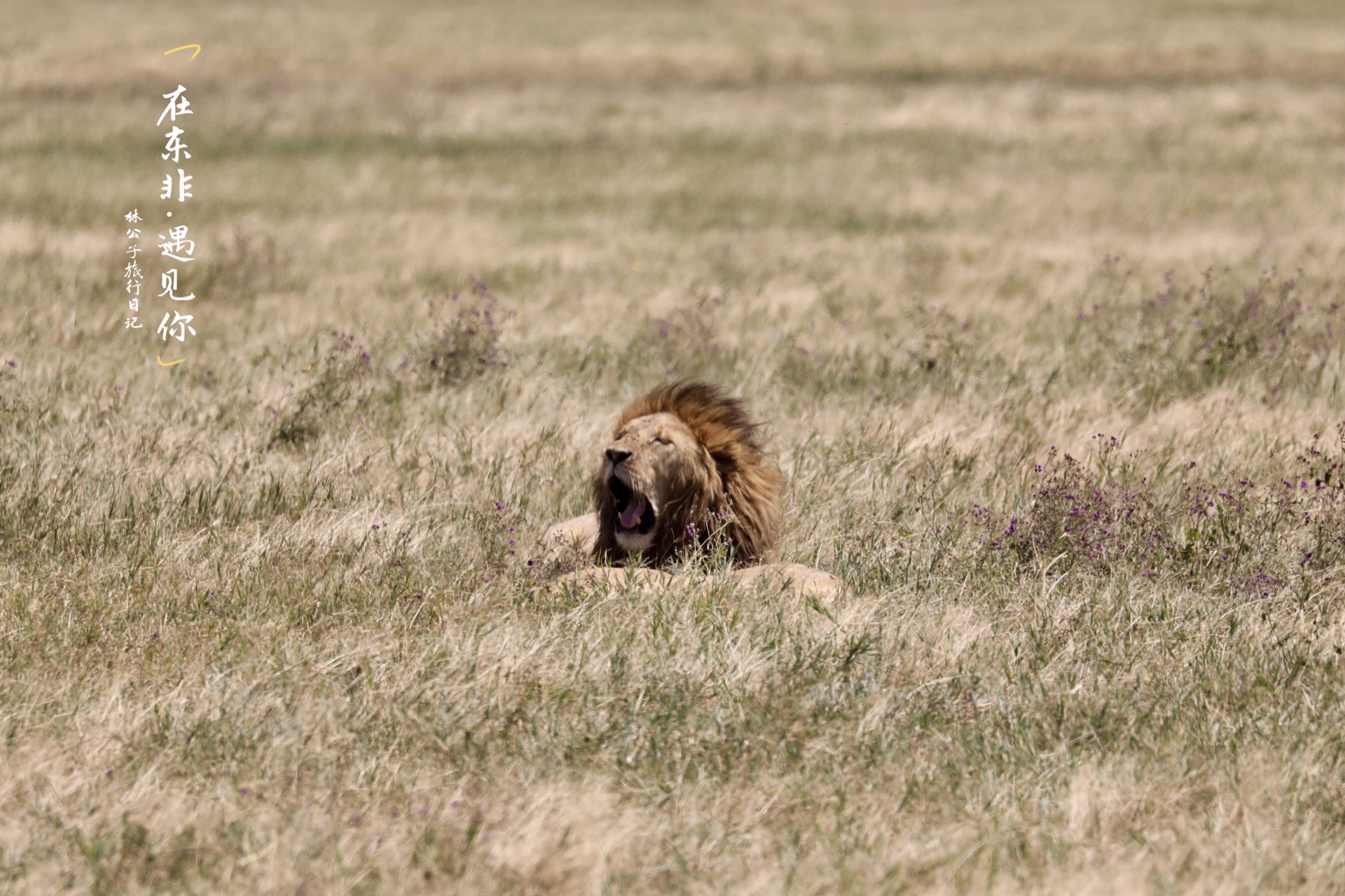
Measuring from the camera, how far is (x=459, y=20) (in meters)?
42.3

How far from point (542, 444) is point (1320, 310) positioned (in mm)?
6696

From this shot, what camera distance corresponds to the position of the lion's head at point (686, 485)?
16.1 ft

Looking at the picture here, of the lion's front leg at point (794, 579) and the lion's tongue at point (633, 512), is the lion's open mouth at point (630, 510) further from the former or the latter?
the lion's front leg at point (794, 579)

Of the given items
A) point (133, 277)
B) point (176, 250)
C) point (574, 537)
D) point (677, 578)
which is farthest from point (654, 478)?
point (176, 250)

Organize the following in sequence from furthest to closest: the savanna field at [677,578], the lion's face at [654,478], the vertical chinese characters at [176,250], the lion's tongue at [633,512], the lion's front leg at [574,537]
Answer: the vertical chinese characters at [176,250] → the lion's front leg at [574,537] → the lion's tongue at [633,512] → the lion's face at [654,478] → the savanna field at [677,578]

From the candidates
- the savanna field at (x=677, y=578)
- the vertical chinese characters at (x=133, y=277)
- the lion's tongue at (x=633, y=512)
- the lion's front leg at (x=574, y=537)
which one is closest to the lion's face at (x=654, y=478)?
the lion's tongue at (x=633, y=512)

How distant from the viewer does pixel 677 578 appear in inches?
189

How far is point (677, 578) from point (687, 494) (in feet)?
1.21

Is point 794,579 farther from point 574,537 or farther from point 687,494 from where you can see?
point 574,537

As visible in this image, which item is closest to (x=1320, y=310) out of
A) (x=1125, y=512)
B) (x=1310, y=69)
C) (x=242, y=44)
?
(x=1125, y=512)

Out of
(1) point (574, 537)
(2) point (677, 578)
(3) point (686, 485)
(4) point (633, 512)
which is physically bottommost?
(1) point (574, 537)

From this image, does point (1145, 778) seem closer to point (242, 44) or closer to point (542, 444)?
point (542, 444)

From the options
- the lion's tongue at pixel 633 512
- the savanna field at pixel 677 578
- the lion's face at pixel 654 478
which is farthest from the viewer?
the lion's tongue at pixel 633 512

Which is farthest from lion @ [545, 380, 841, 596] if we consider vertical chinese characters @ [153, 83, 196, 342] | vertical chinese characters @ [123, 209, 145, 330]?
vertical chinese characters @ [123, 209, 145, 330]
